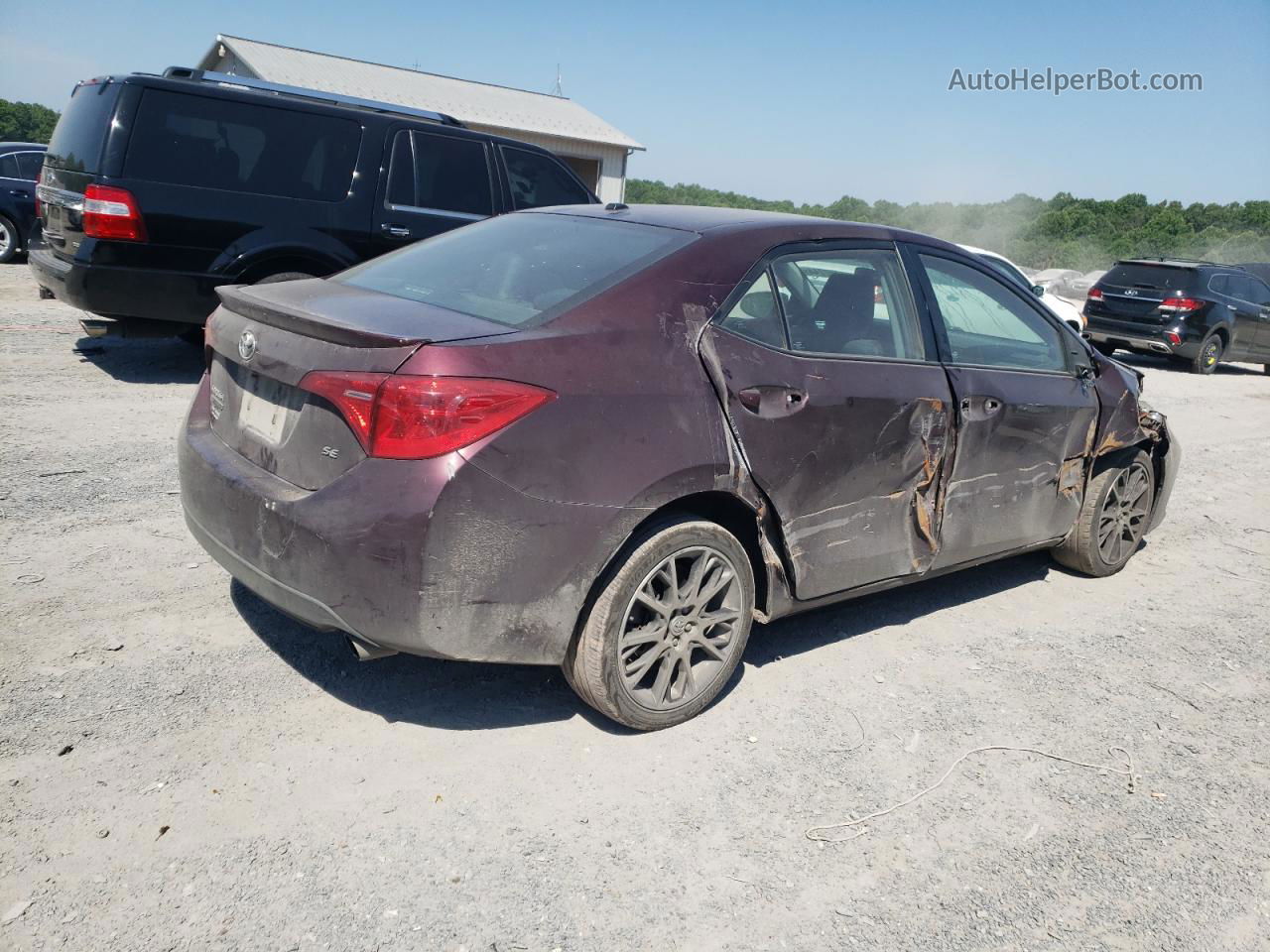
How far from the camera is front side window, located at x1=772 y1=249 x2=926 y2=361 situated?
12.1ft

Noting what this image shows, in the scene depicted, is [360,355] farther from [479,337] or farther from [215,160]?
[215,160]

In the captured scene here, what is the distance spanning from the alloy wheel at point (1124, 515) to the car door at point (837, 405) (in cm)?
176

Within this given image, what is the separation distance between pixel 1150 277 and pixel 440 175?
12299 mm

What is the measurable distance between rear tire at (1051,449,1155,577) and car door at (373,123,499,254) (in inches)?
A: 215

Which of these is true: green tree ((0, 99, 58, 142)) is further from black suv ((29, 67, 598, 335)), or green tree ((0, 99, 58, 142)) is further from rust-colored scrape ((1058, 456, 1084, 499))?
rust-colored scrape ((1058, 456, 1084, 499))

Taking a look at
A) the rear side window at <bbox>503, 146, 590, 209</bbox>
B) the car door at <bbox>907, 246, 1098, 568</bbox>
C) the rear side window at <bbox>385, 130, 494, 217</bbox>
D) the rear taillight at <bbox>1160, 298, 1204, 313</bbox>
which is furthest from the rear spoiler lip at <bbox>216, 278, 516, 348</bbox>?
the rear taillight at <bbox>1160, 298, 1204, 313</bbox>

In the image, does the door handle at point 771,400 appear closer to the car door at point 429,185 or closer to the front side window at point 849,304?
the front side window at point 849,304

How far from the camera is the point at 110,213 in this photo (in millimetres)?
6965

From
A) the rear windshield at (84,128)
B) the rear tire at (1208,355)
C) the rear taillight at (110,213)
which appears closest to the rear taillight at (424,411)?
the rear taillight at (110,213)

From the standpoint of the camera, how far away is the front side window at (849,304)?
3.70 m

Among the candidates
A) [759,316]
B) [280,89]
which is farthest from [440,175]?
[759,316]

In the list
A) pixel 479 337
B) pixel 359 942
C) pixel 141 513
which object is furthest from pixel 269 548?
pixel 141 513

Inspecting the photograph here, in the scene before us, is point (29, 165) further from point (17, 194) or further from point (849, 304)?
point (849, 304)

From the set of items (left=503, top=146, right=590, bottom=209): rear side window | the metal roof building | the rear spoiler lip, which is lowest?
the rear spoiler lip
